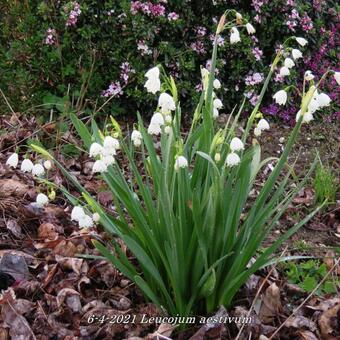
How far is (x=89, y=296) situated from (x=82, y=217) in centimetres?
42

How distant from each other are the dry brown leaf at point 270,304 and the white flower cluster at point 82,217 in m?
0.67

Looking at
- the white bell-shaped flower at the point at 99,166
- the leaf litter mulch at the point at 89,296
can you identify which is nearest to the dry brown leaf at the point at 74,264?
the leaf litter mulch at the point at 89,296

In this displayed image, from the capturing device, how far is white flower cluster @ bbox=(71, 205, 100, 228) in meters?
1.83

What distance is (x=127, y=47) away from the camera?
3.62 meters

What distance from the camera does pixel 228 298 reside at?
1941 millimetres

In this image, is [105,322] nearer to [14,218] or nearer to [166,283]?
→ [166,283]

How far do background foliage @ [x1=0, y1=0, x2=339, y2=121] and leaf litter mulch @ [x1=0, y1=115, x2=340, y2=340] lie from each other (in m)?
1.18

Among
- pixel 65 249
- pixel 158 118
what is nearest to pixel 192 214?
pixel 158 118

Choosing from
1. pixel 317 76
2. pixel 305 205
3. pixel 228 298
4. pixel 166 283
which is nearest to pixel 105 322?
pixel 166 283

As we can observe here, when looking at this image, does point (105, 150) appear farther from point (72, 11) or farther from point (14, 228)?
point (72, 11)

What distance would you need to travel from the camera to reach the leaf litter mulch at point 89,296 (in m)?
1.91

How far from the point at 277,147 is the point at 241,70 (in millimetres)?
581

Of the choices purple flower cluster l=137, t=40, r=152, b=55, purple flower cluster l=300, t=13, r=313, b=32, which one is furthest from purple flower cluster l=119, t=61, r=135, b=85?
purple flower cluster l=300, t=13, r=313, b=32

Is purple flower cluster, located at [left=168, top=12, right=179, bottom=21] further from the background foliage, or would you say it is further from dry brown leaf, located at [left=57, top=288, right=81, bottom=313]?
dry brown leaf, located at [left=57, top=288, right=81, bottom=313]
